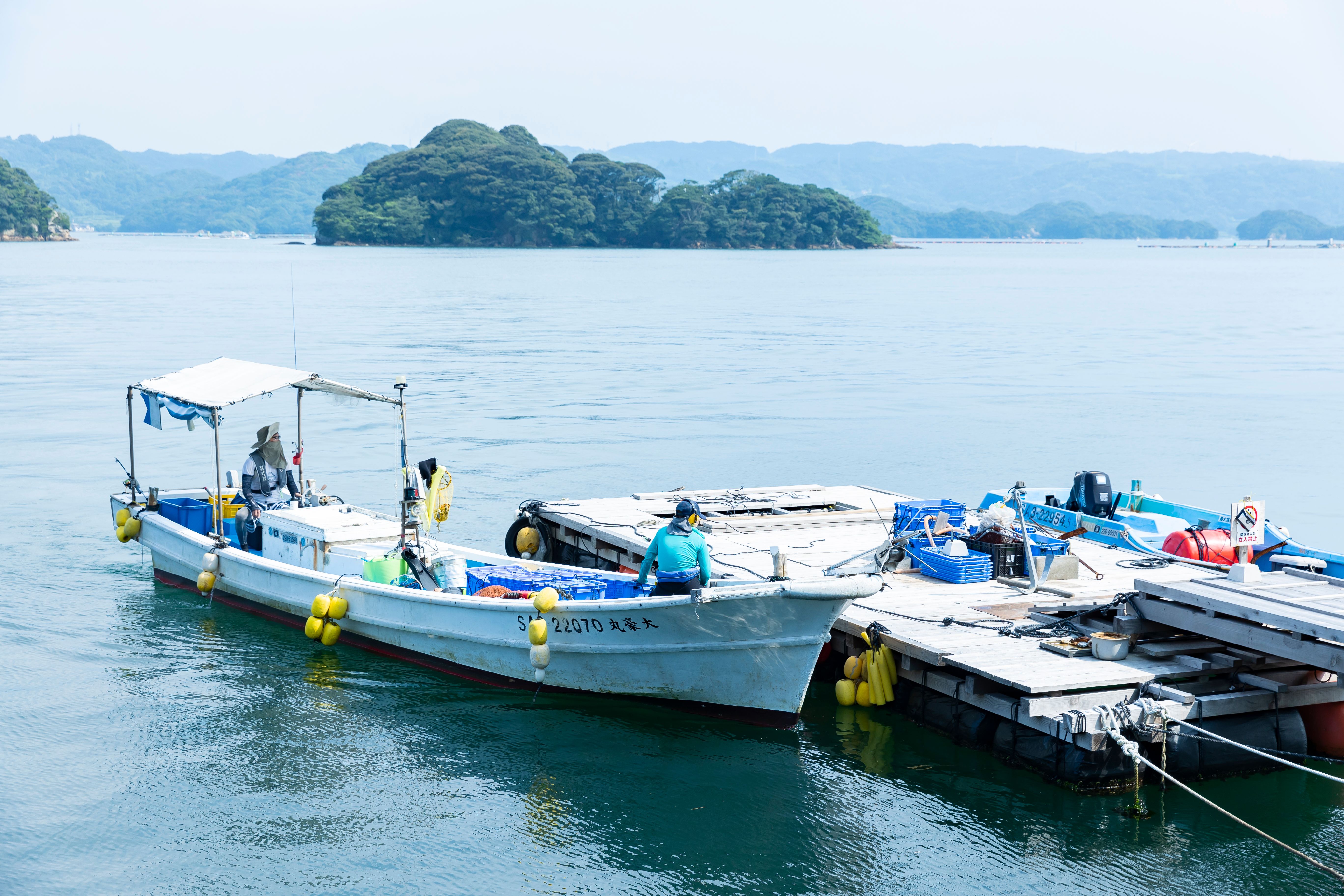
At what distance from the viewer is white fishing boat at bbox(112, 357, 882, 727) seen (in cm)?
1220

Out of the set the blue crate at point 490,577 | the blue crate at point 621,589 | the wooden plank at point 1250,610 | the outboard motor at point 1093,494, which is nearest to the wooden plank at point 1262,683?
the wooden plank at point 1250,610

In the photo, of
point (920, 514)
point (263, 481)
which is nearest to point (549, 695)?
point (920, 514)

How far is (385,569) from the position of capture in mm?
14969

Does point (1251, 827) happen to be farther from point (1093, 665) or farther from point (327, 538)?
point (327, 538)

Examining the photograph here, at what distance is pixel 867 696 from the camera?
1305 centimetres

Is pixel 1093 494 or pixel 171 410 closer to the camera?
pixel 171 410

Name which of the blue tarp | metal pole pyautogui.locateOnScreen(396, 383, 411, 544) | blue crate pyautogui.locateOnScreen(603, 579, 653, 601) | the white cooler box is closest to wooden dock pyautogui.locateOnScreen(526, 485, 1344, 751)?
blue crate pyautogui.locateOnScreen(603, 579, 653, 601)

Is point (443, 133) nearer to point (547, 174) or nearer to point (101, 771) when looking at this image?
point (547, 174)

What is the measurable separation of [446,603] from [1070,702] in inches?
261

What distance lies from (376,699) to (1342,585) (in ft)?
33.1

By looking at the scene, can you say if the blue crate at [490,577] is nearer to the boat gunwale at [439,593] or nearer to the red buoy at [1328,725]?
the boat gunwale at [439,593]

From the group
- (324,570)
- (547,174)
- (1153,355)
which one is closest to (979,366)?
(1153,355)

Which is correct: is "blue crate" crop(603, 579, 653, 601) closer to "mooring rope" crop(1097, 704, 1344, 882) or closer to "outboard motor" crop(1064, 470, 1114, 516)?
"mooring rope" crop(1097, 704, 1344, 882)

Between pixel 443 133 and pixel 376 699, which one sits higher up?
pixel 443 133
